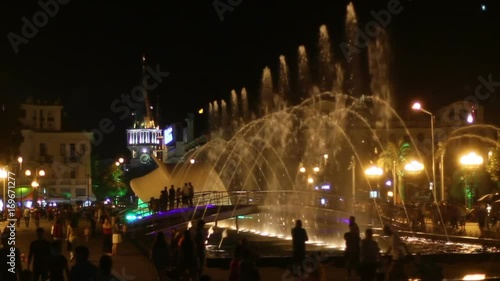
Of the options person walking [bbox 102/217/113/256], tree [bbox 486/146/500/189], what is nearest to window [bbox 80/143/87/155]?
tree [bbox 486/146/500/189]

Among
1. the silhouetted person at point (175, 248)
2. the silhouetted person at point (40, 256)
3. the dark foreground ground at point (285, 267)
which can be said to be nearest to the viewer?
the silhouetted person at point (40, 256)

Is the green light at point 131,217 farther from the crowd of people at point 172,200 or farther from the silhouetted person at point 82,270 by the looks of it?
the silhouetted person at point 82,270

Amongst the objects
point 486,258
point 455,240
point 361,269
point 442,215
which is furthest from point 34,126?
point 361,269

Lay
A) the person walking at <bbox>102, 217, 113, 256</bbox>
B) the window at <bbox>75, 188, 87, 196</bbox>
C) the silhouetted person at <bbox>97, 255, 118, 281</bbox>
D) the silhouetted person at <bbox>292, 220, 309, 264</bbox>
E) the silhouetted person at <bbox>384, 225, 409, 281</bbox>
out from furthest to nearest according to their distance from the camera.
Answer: the window at <bbox>75, 188, 87, 196</bbox> → the person walking at <bbox>102, 217, 113, 256</bbox> → the silhouetted person at <bbox>292, 220, 309, 264</bbox> → the silhouetted person at <bbox>384, 225, 409, 281</bbox> → the silhouetted person at <bbox>97, 255, 118, 281</bbox>

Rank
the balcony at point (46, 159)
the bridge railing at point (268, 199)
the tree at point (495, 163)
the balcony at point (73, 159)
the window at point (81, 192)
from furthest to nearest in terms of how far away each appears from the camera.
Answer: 1. the window at point (81, 192)
2. the balcony at point (73, 159)
3. the balcony at point (46, 159)
4. the tree at point (495, 163)
5. the bridge railing at point (268, 199)

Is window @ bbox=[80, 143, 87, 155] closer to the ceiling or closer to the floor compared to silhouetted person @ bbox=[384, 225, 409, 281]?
closer to the ceiling

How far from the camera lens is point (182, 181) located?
202ft

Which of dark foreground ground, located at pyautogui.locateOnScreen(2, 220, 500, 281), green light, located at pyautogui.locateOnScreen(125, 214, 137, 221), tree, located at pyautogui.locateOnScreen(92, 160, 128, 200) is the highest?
tree, located at pyautogui.locateOnScreen(92, 160, 128, 200)

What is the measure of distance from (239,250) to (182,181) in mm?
47573

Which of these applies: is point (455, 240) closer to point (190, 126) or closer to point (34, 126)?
point (34, 126)

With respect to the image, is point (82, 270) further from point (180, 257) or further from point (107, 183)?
point (107, 183)

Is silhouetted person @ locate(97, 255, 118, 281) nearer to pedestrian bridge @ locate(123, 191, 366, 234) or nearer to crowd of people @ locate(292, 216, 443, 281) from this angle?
crowd of people @ locate(292, 216, 443, 281)

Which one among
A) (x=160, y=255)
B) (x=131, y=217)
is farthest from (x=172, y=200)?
(x=160, y=255)

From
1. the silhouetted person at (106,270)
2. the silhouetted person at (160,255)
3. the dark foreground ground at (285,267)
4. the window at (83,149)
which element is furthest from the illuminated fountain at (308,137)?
the silhouetted person at (106,270)
